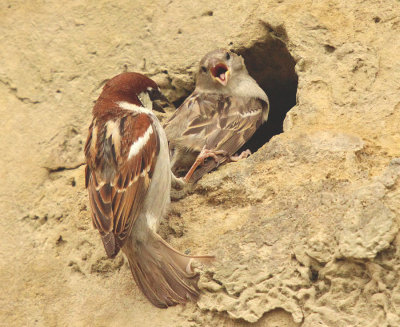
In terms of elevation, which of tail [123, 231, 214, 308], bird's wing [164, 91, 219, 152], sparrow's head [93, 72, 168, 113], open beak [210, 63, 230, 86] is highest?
sparrow's head [93, 72, 168, 113]

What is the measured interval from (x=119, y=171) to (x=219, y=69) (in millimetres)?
1140

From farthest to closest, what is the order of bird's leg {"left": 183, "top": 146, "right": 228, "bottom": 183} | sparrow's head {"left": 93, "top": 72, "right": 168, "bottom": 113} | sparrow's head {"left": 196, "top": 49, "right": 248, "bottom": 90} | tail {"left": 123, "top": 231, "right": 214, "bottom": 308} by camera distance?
sparrow's head {"left": 196, "top": 49, "right": 248, "bottom": 90} → sparrow's head {"left": 93, "top": 72, "right": 168, "bottom": 113} → bird's leg {"left": 183, "top": 146, "right": 228, "bottom": 183} → tail {"left": 123, "top": 231, "right": 214, "bottom": 308}

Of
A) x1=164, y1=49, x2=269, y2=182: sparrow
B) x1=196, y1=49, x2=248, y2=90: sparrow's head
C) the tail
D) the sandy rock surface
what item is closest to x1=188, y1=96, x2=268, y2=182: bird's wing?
x1=164, y1=49, x2=269, y2=182: sparrow

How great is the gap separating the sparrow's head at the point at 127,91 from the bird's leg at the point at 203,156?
44cm

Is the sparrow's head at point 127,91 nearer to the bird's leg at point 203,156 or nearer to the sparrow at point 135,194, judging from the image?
the sparrow at point 135,194

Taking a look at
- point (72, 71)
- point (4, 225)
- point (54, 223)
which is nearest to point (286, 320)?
point (54, 223)

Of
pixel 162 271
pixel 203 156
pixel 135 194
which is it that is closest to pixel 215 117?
pixel 203 156

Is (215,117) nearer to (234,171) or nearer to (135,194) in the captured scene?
(234,171)

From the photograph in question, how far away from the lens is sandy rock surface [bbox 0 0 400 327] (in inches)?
118

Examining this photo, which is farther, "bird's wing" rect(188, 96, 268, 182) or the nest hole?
the nest hole

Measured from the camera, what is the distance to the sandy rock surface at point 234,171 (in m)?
2.99

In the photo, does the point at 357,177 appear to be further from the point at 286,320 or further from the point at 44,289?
the point at 44,289

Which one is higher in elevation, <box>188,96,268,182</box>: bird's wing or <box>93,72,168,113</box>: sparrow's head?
<box>93,72,168,113</box>: sparrow's head

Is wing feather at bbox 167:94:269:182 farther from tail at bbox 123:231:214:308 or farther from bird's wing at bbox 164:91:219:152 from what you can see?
tail at bbox 123:231:214:308
